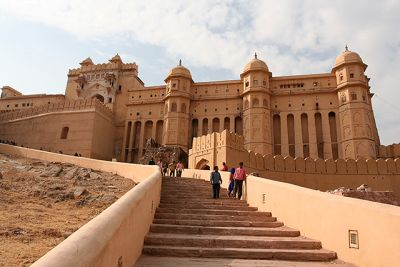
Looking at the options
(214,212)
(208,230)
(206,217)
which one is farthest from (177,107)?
(208,230)

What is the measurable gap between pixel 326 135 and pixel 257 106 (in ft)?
24.2

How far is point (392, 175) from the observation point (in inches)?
999

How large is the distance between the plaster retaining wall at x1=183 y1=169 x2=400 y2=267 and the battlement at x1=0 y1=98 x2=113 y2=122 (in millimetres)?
31858

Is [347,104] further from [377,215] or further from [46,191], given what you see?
[377,215]

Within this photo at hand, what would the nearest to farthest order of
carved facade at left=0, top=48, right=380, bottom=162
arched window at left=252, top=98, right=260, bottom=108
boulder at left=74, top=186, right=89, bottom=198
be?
boulder at left=74, top=186, right=89, bottom=198
carved facade at left=0, top=48, right=380, bottom=162
arched window at left=252, top=98, right=260, bottom=108

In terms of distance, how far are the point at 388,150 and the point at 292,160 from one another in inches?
463

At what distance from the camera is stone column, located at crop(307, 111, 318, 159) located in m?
32.5

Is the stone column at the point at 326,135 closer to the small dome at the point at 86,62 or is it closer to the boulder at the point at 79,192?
the boulder at the point at 79,192

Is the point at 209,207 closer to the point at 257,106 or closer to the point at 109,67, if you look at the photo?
the point at 257,106

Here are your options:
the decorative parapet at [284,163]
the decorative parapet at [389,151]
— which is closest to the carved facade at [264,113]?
the decorative parapet at [389,151]

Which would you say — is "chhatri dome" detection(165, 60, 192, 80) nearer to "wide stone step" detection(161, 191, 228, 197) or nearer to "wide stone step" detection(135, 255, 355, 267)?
"wide stone step" detection(161, 191, 228, 197)

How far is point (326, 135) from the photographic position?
32.9m

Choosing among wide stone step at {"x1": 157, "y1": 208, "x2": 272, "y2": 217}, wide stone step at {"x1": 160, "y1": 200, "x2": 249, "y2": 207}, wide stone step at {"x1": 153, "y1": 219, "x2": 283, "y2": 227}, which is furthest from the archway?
wide stone step at {"x1": 153, "y1": 219, "x2": 283, "y2": 227}

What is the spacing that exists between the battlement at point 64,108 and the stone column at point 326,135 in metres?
24.0
